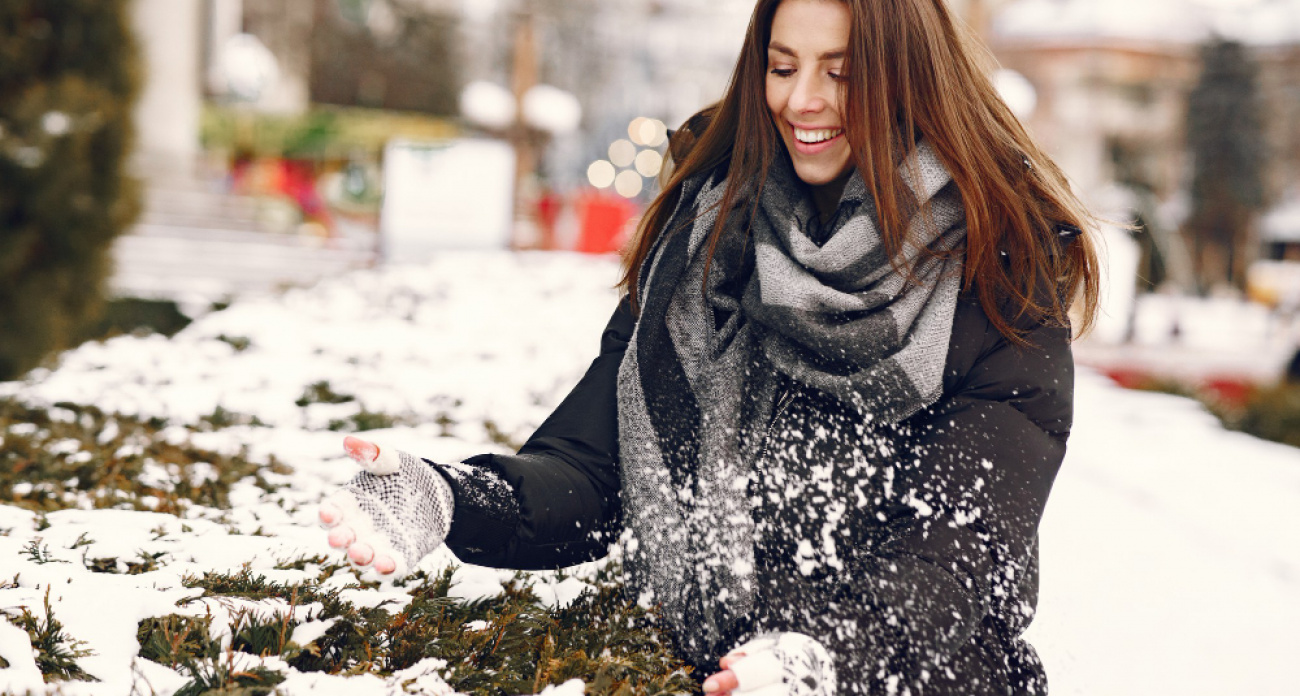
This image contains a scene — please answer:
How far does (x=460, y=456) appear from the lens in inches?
130

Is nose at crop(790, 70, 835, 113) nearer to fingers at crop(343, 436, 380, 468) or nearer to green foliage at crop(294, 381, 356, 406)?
fingers at crop(343, 436, 380, 468)

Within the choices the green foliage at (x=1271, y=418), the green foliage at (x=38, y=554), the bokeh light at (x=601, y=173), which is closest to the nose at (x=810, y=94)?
the green foliage at (x=38, y=554)

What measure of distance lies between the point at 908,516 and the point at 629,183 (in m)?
27.4

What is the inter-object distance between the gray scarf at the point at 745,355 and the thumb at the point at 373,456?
48 centimetres

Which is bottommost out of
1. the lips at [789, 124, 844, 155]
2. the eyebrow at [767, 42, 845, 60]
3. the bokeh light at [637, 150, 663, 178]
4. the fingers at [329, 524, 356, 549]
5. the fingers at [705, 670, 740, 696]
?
the bokeh light at [637, 150, 663, 178]

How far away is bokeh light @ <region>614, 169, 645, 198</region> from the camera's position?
28.4m

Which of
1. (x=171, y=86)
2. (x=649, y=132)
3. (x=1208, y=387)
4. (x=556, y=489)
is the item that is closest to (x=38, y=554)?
(x=556, y=489)

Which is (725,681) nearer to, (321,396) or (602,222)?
(321,396)

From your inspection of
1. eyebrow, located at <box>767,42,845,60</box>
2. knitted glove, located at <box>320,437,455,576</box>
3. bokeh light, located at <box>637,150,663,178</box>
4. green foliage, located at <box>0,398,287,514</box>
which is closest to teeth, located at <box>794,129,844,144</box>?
eyebrow, located at <box>767,42,845,60</box>

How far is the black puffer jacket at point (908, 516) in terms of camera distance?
1.62 m

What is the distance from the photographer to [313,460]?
3311 millimetres

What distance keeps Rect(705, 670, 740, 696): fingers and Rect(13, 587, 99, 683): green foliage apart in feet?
2.94

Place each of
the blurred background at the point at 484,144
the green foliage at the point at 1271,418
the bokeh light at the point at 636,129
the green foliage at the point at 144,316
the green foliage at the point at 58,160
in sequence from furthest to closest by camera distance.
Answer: the bokeh light at the point at 636,129
the green foliage at the point at 144,316
the green foliage at the point at 1271,418
the blurred background at the point at 484,144
the green foliage at the point at 58,160

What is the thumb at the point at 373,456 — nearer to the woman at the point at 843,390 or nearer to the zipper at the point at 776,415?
the woman at the point at 843,390
